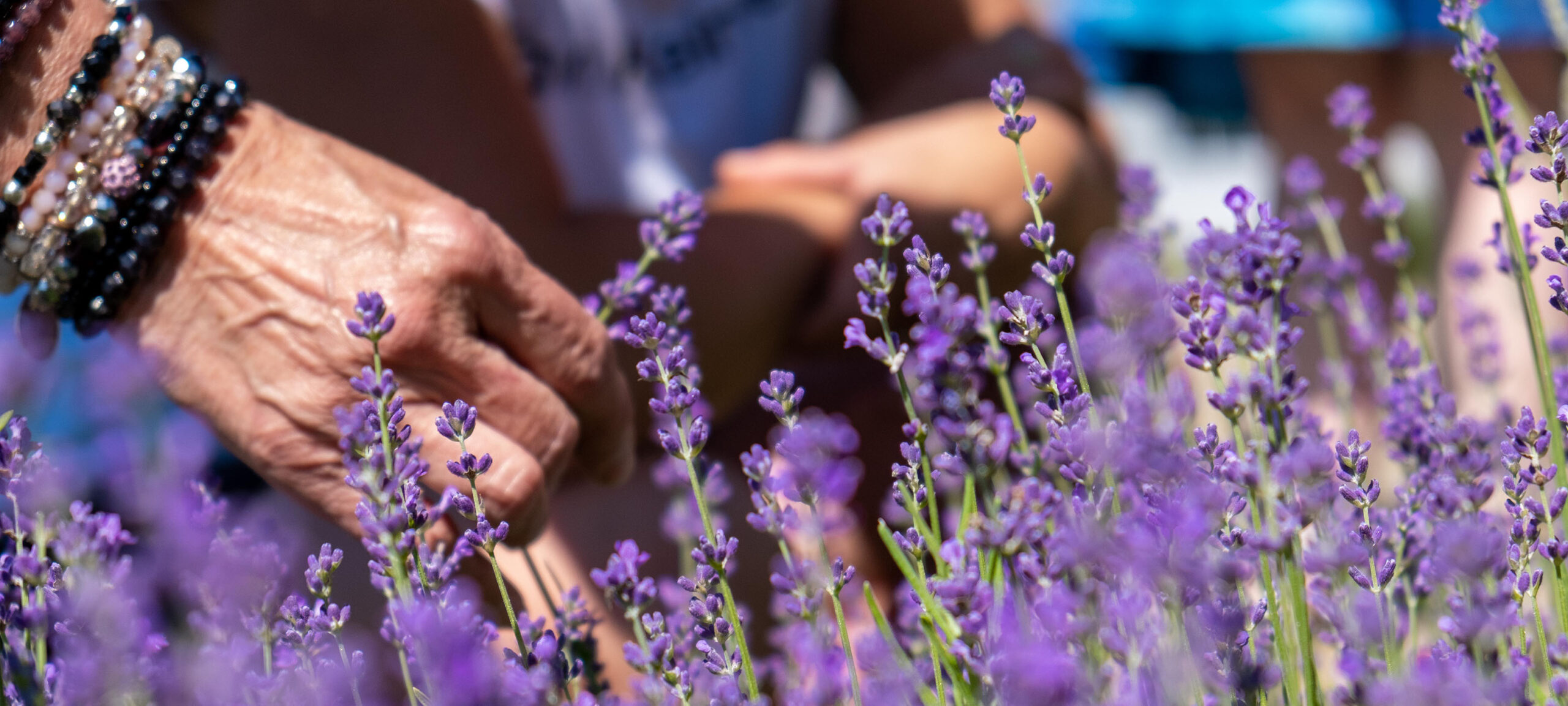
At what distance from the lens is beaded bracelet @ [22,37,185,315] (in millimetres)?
974

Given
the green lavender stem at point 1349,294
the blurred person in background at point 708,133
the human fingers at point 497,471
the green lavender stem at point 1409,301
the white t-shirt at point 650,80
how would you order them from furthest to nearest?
the white t-shirt at point 650,80 → the blurred person in background at point 708,133 → the green lavender stem at point 1349,294 → the green lavender stem at point 1409,301 → the human fingers at point 497,471

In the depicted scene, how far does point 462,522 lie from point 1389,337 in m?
1.18

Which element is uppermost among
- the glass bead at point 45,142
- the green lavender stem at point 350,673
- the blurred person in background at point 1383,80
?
the blurred person in background at point 1383,80

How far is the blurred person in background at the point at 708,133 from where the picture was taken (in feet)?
5.44

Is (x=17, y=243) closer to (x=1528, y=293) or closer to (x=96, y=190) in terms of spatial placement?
(x=96, y=190)

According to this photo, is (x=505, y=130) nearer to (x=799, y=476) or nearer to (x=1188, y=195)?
(x=799, y=476)

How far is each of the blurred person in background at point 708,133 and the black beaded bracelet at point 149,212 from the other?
1.54ft

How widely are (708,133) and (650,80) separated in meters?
0.20

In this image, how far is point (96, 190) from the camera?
98 cm

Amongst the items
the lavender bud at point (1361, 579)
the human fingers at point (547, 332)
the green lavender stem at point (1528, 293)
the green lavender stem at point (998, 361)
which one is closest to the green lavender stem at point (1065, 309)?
the green lavender stem at point (998, 361)

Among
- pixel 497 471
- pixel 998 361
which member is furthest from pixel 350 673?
pixel 998 361

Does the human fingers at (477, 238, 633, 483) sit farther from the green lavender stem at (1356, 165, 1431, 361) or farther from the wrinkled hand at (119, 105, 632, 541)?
the green lavender stem at (1356, 165, 1431, 361)

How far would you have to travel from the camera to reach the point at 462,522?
1046 millimetres

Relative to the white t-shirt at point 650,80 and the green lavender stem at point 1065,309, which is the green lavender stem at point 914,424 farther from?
the white t-shirt at point 650,80
